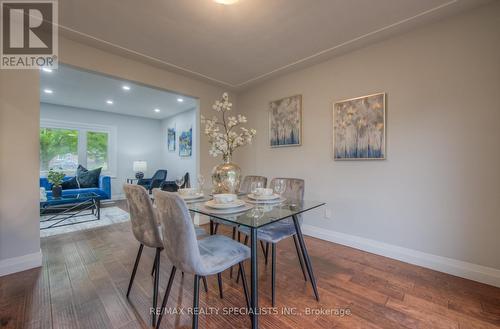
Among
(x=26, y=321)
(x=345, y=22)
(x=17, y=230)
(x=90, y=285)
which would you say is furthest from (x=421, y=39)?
(x=17, y=230)

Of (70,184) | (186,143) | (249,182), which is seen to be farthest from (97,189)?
(249,182)

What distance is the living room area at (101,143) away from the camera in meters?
3.87

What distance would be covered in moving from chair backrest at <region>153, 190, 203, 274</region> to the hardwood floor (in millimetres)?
589

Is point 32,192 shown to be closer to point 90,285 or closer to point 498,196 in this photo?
point 90,285

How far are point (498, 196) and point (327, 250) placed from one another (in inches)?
65.3

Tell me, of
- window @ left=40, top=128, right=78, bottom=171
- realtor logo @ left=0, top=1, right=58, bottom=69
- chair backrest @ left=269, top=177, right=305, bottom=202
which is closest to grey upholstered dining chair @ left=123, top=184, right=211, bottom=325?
chair backrest @ left=269, top=177, right=305, bottom=202

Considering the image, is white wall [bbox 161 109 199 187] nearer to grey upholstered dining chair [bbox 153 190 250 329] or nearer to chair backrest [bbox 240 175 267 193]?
chair backrest [bbox 240 175 267 193]

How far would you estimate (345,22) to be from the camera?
214 cm

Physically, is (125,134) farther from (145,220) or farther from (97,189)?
(145,220)

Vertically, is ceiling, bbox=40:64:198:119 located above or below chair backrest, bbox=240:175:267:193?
above

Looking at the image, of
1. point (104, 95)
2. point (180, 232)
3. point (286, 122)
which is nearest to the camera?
point (180, 232)

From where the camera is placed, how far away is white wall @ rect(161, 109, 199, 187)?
19.5ft

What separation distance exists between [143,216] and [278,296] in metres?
1.26

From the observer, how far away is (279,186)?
7.83 feet
